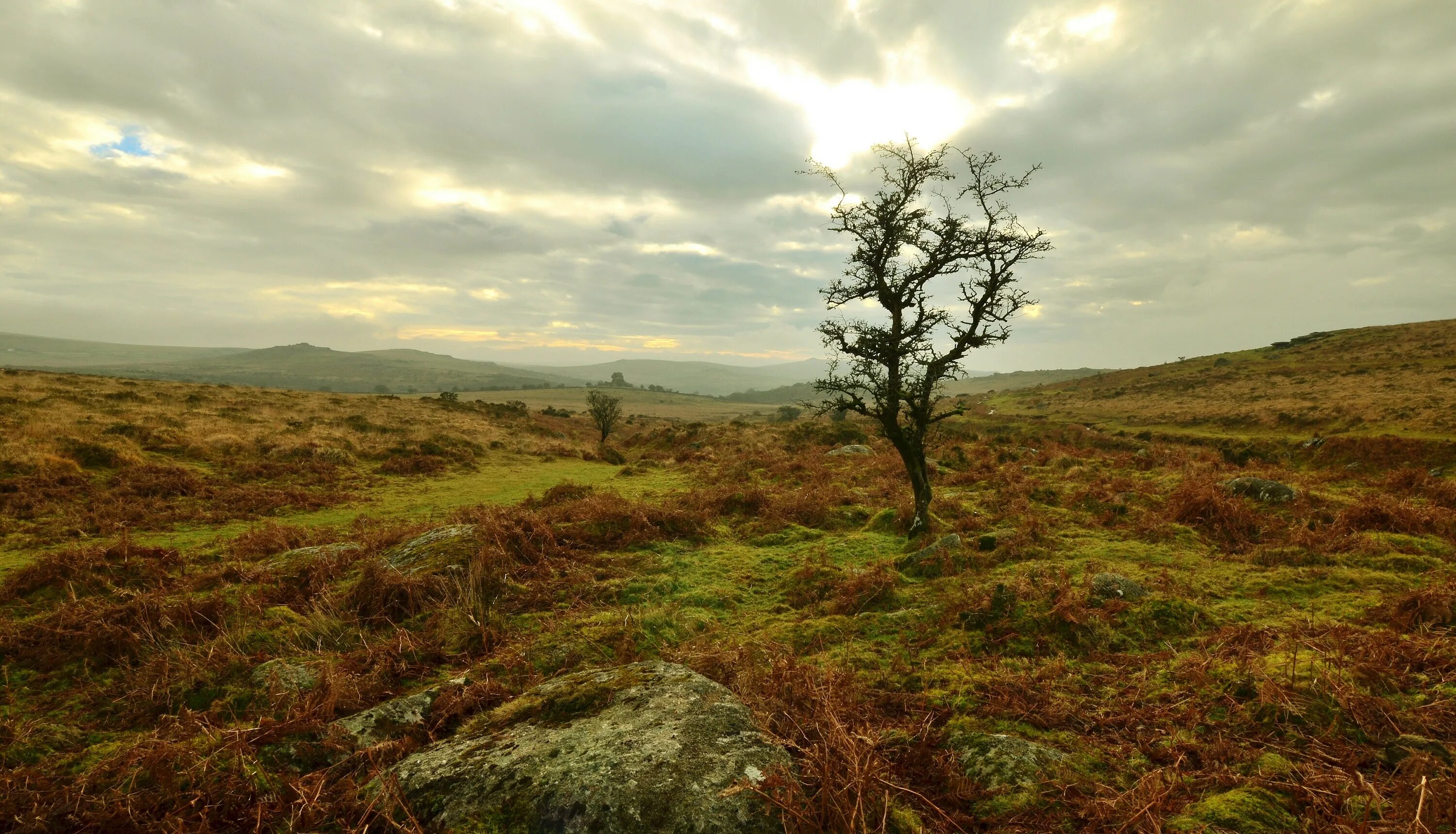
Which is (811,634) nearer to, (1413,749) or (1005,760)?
(1005,760)

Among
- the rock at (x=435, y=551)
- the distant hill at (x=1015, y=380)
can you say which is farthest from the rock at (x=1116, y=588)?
the distant hill at (x=1015, y=380)

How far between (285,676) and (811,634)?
216 inches

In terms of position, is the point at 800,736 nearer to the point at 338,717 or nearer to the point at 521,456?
the point at 338,717

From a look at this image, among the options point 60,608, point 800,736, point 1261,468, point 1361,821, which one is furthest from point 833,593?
point 1261,468

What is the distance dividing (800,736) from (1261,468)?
19.6m

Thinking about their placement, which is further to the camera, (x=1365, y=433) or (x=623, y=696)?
(x=1365, y=433)

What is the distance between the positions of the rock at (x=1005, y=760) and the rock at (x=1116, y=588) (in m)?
3.79

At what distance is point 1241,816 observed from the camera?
3.12m

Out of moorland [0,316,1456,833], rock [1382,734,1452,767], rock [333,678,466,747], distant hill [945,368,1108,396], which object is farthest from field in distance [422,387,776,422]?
rock [1382,734,1452,767]

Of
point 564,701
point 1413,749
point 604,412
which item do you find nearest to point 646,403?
point 604,412

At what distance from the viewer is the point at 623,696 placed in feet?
13.4

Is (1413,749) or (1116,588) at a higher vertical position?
(1413,749)

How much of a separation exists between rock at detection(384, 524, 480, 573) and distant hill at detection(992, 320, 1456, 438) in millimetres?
30175

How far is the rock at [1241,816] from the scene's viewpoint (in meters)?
3.03
